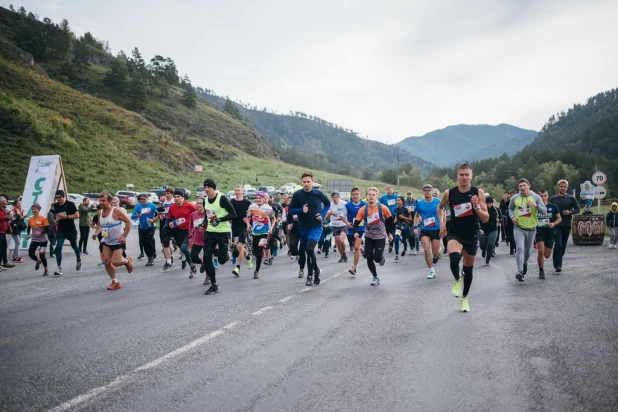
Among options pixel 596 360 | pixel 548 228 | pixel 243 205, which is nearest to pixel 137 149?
pixel 243 205

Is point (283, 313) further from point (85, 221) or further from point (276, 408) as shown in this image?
point (85, 221)

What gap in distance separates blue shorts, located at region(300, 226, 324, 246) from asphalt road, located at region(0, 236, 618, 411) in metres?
1.16

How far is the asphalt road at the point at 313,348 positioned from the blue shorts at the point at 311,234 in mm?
1162

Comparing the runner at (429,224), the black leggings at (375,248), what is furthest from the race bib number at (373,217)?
the runner at (429,224)

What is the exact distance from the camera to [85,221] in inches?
669

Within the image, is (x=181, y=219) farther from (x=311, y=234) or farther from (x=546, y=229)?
(x=546, y=229)

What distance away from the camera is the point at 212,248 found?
30.0 ft

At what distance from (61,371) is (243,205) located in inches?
307

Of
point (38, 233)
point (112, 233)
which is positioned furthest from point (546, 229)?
point (38, 233)

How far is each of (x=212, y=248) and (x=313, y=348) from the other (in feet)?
15.1

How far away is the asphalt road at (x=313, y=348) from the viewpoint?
12.2ft

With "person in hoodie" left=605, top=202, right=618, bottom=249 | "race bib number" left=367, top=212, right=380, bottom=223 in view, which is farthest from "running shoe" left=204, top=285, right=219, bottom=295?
"person in hoodie" left=605, top=202, right=618, bottom=249

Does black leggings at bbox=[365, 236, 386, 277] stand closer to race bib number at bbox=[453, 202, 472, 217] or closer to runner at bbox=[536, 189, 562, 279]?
race bib number at bbox=[453, 202, 472, 217]

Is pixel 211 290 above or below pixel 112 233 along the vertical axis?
below
